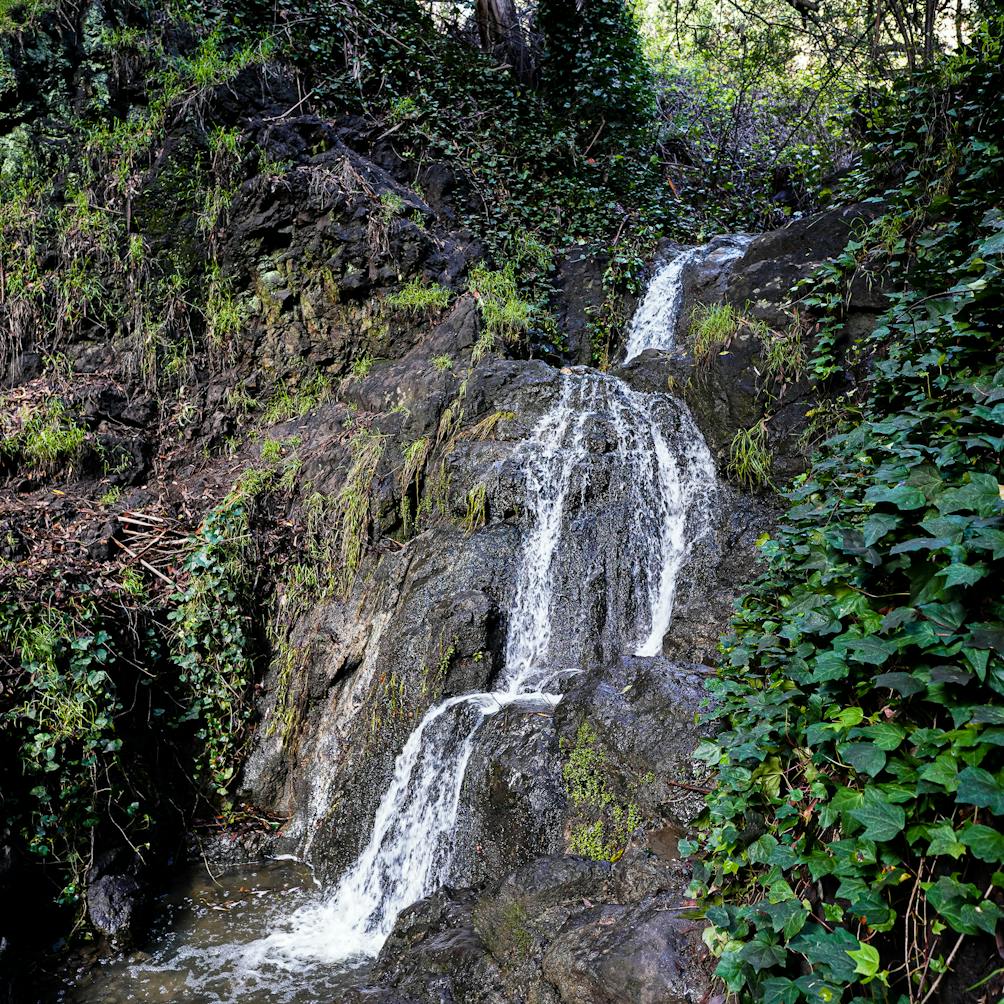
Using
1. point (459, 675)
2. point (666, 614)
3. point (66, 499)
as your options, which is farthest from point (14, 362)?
point (666, 614)

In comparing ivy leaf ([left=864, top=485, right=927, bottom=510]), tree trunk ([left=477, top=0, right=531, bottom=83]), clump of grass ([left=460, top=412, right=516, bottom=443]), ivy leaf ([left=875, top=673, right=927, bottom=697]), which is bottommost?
ivy leaf ([left=875, top=673, right=927, bottom=697])

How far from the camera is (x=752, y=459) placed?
5871mm

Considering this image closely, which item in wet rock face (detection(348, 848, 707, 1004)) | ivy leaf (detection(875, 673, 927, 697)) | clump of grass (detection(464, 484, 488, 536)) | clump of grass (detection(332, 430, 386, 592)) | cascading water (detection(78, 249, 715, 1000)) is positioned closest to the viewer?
ivy leaf (detection(875, 673, 927, 697))

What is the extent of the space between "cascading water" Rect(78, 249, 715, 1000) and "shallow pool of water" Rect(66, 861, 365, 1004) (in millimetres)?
27

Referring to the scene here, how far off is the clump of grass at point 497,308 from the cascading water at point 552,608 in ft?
2.84

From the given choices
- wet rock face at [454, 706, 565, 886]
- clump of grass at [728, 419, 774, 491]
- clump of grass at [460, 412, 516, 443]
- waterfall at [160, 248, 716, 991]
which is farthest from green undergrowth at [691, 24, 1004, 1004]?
clump of grass at [460, 412, 516, 443]

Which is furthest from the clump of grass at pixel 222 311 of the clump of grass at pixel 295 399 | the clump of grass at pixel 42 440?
the clump of grass at pixel 42 440

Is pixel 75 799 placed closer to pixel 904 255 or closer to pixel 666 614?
pixel 666 614

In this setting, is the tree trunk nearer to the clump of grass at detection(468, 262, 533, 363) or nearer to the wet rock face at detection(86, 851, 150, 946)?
the clump of grass at detection(468, 262, 533, 363)

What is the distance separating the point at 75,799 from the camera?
4.65 meters

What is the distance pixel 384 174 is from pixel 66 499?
5395 mm

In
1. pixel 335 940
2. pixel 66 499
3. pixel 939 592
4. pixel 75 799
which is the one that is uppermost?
pixel 66 499

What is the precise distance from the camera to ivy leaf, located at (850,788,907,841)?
1.85 meters

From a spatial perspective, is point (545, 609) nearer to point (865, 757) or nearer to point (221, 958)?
point (221, 958)
